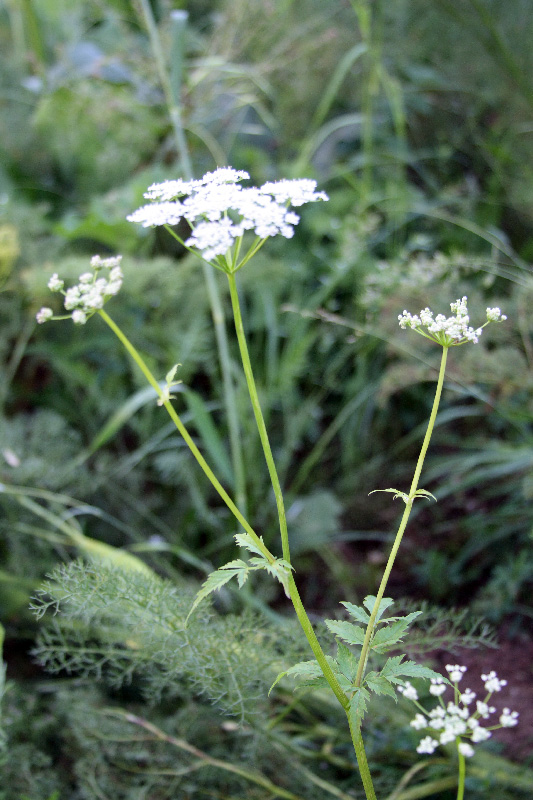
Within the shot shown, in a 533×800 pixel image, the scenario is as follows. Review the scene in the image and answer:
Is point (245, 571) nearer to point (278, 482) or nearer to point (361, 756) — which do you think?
point (278, 482)

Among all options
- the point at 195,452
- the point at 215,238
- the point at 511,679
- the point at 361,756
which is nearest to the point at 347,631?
the point at 361,756

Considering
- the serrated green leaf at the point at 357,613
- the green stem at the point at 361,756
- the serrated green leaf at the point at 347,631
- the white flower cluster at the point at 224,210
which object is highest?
the white flower cluster at the point at 224,210

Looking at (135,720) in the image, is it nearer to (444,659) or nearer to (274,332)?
(444,659)

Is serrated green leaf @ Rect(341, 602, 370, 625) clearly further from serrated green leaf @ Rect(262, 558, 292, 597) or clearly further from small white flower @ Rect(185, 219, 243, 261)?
small white flower @ Rect(185, 219, 243, 261)

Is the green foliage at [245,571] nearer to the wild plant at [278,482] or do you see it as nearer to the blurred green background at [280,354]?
the wild plant at [278,482]

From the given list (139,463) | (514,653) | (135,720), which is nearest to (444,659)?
(514,653)

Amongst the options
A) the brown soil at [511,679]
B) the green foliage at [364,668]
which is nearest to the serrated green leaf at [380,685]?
the green foliage at [364,668]

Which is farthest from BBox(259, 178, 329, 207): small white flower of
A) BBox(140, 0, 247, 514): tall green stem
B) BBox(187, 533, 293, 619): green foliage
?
BBox(140, 0, 247, 514): tall green stem
